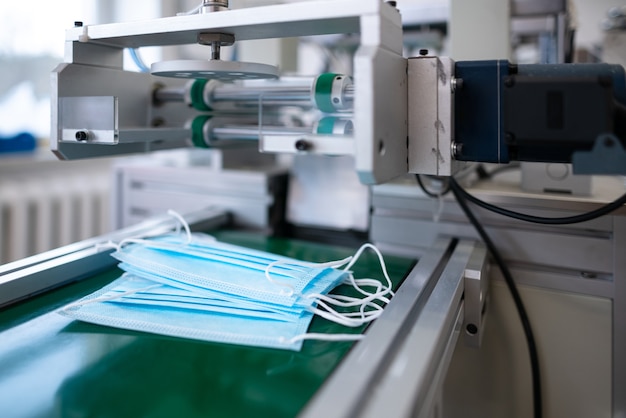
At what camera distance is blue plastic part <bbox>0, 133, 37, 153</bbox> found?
1.47 meters

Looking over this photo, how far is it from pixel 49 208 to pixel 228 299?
123cm

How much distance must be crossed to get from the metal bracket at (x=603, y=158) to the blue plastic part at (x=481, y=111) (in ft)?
0.27

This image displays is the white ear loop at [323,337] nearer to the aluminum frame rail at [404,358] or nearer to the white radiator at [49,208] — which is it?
the aluminum frame rail at [404,358]

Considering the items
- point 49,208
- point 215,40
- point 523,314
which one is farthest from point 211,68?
point 49,208

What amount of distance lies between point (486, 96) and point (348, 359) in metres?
0.35

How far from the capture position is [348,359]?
17.1 inches

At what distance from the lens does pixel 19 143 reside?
1.50 metres

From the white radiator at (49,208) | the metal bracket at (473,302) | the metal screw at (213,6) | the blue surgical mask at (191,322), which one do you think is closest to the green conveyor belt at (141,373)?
the blue surgical mask at (191,322)

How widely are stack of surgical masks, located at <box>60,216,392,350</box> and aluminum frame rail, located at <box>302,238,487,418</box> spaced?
0.05 metres

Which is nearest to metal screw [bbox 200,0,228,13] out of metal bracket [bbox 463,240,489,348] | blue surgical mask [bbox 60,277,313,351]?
blue surgical mask [bbox 60,277,313,351]

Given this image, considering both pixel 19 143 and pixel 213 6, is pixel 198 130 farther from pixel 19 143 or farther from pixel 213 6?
pixel 19 143

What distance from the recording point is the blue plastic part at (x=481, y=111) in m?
0.54

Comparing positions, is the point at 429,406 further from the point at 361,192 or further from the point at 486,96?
the point at 361,192

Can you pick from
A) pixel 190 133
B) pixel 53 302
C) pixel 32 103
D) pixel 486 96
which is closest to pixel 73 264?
pixel 53 302
